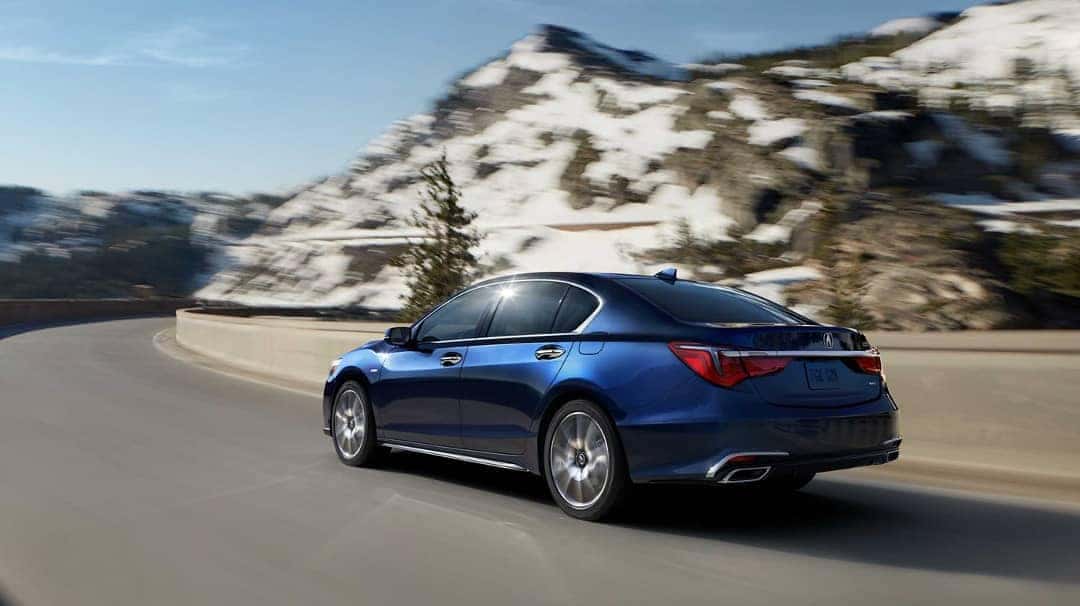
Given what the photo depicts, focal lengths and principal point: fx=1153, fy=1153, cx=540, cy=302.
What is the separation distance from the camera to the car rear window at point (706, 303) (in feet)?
22.9

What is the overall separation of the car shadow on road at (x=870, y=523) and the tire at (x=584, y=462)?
0.75 feet

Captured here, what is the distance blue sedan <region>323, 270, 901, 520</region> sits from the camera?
6320 millimetres

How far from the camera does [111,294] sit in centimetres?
9550

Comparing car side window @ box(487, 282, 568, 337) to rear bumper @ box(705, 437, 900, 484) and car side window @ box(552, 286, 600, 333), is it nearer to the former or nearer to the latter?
car side window @ box(552, 286, 600, 333)

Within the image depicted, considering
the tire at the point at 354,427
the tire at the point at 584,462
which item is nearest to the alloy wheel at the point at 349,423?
the tire at the point at 354,427

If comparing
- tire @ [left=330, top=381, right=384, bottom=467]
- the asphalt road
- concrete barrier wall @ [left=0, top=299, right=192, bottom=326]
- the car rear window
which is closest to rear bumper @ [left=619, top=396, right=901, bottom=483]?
the asphalt road

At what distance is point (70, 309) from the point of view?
50.2m

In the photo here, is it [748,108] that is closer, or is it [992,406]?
[992,406]

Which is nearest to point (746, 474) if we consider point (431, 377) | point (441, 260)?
point (431, 377)

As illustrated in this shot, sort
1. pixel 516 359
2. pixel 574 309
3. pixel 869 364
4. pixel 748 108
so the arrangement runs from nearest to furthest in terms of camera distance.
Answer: pixel 869 364 → pixel 574 309 → pixel 516 359 → pixel 748 108

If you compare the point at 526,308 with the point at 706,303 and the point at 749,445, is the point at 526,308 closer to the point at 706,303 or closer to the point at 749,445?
the point at 706,303

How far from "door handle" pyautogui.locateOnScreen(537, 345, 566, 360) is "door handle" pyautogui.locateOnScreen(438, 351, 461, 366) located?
0.98 metres

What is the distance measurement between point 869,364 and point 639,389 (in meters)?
1.46

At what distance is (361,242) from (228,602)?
61399mm
